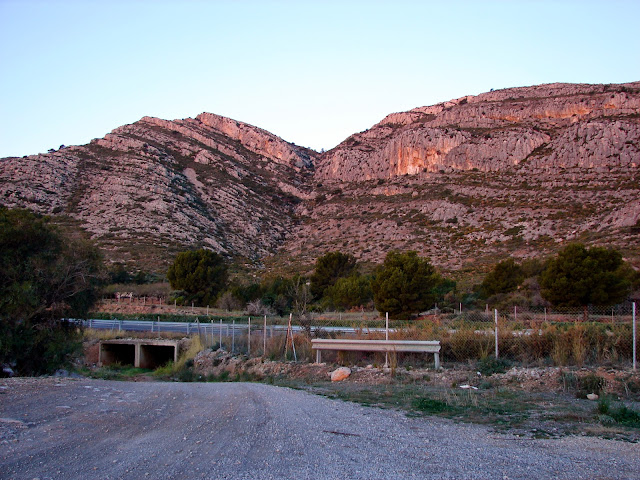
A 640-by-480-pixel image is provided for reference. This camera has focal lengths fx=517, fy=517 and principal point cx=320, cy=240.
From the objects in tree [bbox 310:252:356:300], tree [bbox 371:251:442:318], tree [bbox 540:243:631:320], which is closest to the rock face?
tree [bbox 310:252:356:300]

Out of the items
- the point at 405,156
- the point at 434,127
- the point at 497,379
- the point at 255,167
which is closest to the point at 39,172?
the point at 255,167

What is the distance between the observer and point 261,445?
235 inches

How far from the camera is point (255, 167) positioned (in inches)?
3718

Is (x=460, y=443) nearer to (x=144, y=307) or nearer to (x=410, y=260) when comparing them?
(x=410, y=260)

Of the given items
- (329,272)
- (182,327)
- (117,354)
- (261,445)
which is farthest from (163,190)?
(261,445)

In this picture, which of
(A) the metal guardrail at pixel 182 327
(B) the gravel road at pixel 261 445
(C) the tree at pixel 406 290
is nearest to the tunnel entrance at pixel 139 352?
(A) the metal guardrail at pixel 182 327

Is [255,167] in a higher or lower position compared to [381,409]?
higher

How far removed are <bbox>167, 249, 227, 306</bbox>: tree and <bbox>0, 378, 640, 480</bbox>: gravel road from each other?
3427cm

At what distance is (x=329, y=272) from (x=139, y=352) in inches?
991

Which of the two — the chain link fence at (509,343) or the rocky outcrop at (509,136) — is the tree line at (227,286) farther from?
the rocky outcrop at (509,136)

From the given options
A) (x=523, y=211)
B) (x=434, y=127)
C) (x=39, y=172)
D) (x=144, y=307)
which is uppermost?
(x=434, y=127)

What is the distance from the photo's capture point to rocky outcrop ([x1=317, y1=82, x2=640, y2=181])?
6831 cm

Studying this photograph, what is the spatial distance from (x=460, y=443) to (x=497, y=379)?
5.71 m

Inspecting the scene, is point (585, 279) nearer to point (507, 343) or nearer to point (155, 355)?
point (507, 343)
